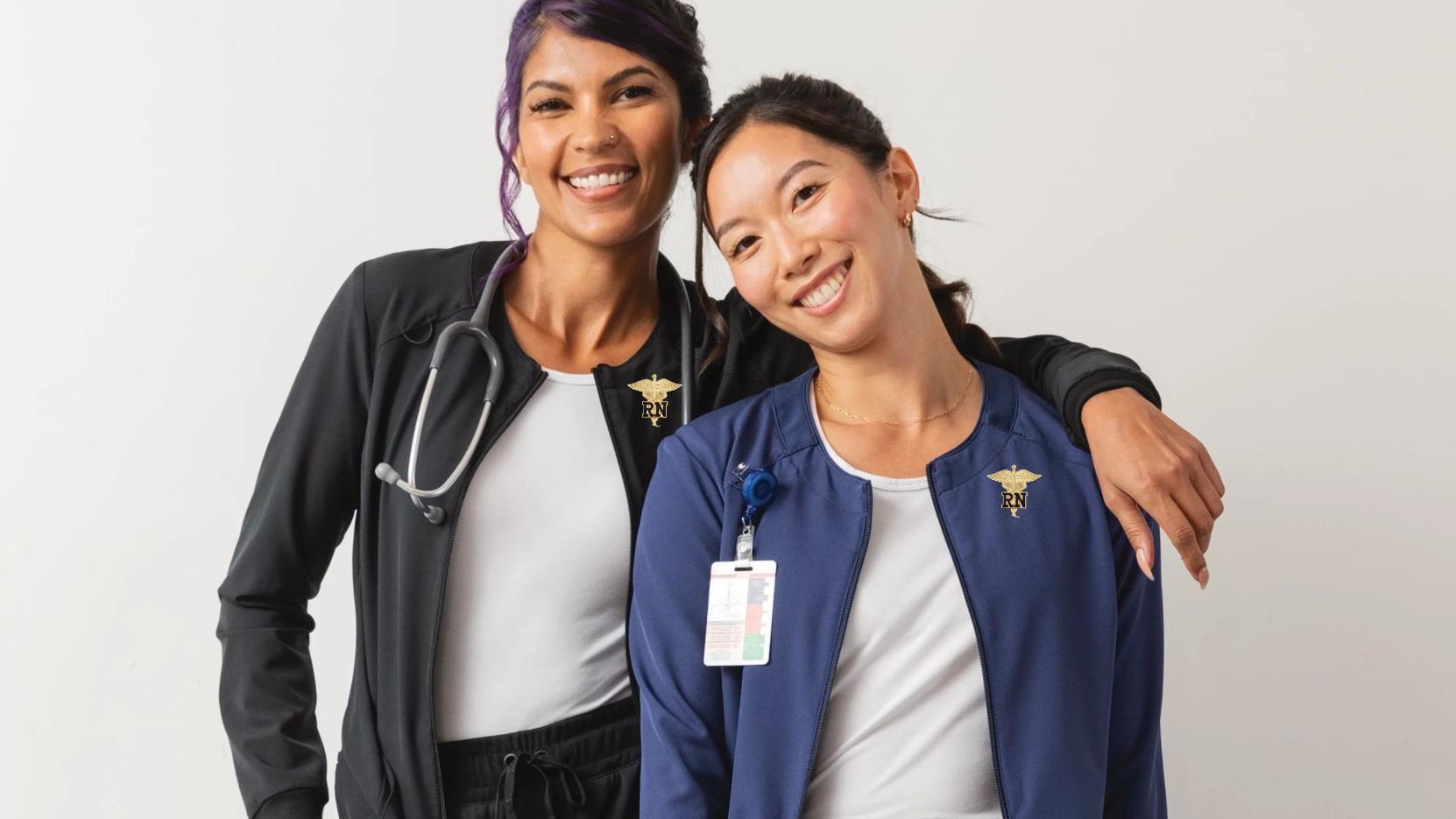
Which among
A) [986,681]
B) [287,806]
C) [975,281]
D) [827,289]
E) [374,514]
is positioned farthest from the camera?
[975,281]

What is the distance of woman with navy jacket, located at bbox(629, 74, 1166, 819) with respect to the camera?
165 centimetres

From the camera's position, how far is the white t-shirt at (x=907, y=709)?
1647 mm

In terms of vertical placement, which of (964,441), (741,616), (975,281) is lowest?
(741,616)

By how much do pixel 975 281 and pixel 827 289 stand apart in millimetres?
1305

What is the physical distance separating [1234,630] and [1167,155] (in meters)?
1.02

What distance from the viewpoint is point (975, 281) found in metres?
2.97

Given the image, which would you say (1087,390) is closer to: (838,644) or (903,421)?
(903,421)

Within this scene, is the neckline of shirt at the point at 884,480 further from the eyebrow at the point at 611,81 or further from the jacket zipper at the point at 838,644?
the eyebrow at the point at 611,81

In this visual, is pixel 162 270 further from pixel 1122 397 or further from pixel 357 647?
pixel 1122 397

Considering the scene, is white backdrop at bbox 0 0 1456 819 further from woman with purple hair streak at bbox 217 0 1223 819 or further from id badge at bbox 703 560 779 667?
id badge at bbox 703 560 779 667

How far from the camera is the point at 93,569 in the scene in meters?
2.94

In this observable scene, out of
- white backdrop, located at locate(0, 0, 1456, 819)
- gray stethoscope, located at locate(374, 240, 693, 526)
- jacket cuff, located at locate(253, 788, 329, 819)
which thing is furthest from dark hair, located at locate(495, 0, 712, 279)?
white backdrop, located at locate(0, 0, 1456, 819)

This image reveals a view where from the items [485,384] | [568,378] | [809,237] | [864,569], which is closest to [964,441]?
[864,569]

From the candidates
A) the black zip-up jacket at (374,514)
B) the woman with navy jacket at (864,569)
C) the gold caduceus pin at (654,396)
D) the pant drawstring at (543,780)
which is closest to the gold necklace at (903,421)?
the woman with navy jacket at (864,569)
